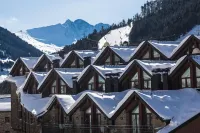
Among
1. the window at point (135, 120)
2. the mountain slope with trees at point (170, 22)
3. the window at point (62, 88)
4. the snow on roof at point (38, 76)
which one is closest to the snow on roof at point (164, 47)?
the window at point (135, 120)

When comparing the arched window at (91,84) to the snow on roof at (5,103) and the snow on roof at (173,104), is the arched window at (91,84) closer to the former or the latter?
the snow on roof at (173,104)

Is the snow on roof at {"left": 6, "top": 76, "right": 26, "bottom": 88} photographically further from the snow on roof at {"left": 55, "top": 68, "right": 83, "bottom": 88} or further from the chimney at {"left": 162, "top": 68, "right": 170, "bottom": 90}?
the chimney at {"left": 162, "top": 68, "right": 170, "bottom": 90}

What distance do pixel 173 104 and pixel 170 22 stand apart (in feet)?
416

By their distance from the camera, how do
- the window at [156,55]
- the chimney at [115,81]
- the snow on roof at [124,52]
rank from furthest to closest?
the snow on roof at [124,52], the window at [156,55], the chimney at [115,81]

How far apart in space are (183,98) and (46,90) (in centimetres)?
1661

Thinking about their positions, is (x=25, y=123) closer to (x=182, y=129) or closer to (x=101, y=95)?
(x=101, y=95)

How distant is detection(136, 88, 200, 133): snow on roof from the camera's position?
25469 millimetres

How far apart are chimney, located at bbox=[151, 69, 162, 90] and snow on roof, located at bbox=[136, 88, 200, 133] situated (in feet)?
3.66

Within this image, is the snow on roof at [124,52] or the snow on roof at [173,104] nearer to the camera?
the snow on roof at [173,104]

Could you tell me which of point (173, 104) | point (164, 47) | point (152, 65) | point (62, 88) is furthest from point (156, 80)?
point (62, 88)

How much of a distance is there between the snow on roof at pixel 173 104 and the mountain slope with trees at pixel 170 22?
306 ft

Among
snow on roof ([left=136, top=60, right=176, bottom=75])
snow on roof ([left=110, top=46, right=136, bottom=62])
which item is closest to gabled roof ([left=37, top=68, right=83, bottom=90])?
snow on roof ([left=110, top=46, right=136, bottom=62])

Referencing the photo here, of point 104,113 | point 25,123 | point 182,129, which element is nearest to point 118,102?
point 104,113

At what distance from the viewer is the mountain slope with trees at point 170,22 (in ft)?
460
